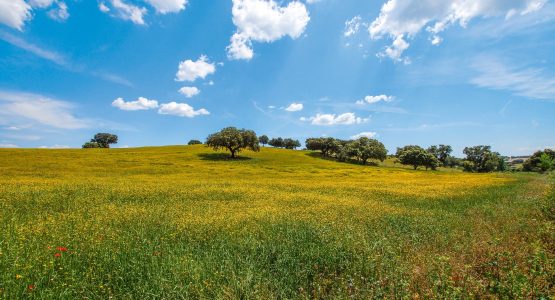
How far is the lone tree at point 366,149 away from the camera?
91.0 metres

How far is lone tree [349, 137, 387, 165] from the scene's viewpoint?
9100 centimetres

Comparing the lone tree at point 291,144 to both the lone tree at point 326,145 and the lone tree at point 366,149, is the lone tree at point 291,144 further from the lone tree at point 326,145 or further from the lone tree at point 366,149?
the lone tree at point 366,149

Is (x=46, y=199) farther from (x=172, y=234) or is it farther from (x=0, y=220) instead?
(x=172, y=234)

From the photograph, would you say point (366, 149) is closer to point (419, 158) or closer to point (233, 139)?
point (419, 158)

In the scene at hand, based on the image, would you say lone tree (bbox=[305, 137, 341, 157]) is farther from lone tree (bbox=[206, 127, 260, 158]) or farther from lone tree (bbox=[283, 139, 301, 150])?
lone tree (bbox=[283, 139, 301, 150])

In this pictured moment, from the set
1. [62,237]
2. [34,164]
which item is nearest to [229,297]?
[62,237]

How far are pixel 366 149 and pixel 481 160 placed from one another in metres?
65.6

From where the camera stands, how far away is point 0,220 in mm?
11359

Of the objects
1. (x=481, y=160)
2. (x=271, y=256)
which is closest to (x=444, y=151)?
(x=481, y=160)

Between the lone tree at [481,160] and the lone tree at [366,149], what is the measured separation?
52.3m

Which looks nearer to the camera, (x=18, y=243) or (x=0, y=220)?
(x=18, y=243)

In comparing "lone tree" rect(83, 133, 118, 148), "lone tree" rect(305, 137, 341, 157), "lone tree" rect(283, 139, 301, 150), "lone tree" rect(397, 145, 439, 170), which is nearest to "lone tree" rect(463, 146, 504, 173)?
"lone tree" rect(397, 145, 439, 170)

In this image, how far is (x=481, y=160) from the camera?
12281 cm

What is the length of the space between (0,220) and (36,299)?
27.5ft
